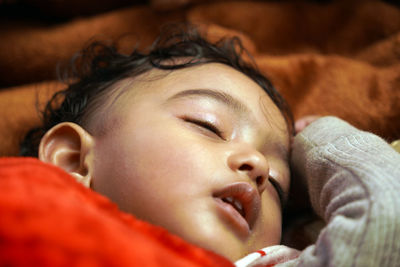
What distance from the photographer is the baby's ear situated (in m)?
0.72

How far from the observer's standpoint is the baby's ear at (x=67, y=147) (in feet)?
2.37

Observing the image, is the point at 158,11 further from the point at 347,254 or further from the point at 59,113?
the point at 347,254

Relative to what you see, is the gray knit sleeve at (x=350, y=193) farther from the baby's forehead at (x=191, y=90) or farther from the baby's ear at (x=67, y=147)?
the baby's ear at (x=67, y=147)

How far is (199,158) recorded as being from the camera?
2.00 feet

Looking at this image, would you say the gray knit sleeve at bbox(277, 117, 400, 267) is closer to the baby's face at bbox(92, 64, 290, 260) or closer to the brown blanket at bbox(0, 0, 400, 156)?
the baby's face at bbox(92, 64, 290, 260)

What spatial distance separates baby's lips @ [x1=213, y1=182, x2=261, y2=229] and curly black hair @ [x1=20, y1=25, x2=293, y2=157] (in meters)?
0.33

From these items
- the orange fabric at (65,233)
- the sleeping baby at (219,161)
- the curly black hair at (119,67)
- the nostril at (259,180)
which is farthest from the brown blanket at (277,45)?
the orange fabric at (65,233)

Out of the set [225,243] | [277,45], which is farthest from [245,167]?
[277,45]

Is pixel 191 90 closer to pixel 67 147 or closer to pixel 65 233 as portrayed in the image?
pixel 67 147

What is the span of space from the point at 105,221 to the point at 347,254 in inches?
12.0

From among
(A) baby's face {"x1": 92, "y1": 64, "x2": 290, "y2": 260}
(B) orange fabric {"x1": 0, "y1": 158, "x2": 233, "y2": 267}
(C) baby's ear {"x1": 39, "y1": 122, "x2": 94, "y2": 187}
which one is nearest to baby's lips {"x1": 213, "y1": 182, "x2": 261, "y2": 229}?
(A) baby's face {"x1": 92, "y1": 64, "x2": 290, "y2": 260}

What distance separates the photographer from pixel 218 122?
27.0 inches

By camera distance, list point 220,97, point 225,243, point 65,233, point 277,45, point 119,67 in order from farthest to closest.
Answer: point 277,45 → point 119,67 → point 220,97 → point 225,243 → point 65,233

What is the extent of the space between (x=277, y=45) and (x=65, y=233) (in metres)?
1.14
